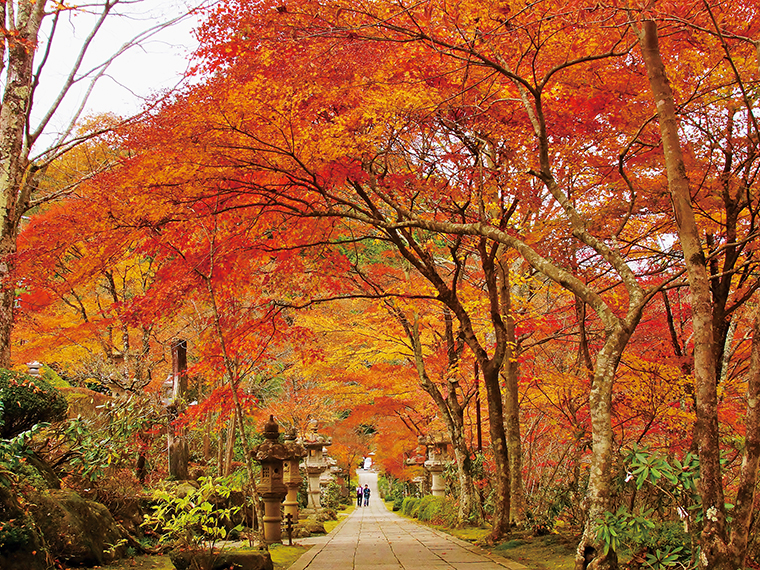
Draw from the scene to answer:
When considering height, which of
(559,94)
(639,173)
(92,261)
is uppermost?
(559,94)

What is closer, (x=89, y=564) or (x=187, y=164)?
(x=89, y=564)

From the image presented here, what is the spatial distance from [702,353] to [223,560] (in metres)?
4.84

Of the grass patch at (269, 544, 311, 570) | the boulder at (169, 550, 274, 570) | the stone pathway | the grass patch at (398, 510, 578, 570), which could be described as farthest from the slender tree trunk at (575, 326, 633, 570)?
the grass patch at (269, 544, 311, 570)

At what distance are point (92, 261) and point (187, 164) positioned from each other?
4.04m

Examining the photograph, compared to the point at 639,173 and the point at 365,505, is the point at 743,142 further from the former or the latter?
the point at 365,505

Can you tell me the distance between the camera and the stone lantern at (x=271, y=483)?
9234 millimetres

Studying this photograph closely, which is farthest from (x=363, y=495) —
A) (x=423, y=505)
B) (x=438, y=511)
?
(x=438, y=511)

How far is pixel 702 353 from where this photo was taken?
3965 mm

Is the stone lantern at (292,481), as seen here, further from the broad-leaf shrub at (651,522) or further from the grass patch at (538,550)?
the broad-leaf shrub at (651,522)

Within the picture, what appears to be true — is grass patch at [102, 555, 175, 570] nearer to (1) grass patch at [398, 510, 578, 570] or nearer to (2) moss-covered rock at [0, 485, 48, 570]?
(2) moss-covered rock at [0, 485, 48, 570]

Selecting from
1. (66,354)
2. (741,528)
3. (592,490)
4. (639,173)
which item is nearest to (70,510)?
(592,490)

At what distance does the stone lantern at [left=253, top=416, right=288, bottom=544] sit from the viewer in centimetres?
923

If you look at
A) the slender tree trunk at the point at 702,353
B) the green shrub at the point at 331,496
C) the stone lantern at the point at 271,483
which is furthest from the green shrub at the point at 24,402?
the green shrub at the point at 331,496

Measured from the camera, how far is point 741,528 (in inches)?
149
